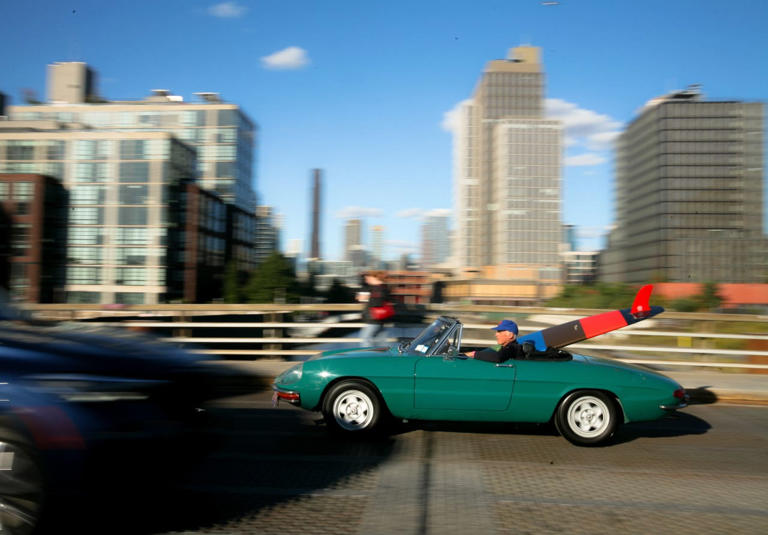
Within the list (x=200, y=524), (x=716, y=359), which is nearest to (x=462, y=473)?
(x=200, y=524)

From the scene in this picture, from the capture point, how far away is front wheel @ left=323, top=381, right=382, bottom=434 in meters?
5.96

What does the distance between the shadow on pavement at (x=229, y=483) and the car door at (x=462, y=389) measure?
1.90 ft

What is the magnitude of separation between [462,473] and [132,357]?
2.70m

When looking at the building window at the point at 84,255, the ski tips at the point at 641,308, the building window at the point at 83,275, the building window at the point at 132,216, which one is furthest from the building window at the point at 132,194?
the ski tips at the point at 641,308

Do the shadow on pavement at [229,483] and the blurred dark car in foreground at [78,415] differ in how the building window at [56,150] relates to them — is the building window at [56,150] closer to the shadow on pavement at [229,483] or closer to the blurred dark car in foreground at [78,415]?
the shadow on pavement at [229,483]

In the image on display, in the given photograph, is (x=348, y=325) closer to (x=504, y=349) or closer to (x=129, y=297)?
(x=504, y=349)

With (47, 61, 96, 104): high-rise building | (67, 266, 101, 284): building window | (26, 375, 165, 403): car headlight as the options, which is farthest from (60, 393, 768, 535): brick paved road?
(47, 61, 96, 104): high-rise building

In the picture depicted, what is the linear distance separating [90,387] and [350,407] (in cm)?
297

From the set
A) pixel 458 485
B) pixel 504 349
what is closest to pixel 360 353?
pixel 504 349

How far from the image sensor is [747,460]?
18.1 ft

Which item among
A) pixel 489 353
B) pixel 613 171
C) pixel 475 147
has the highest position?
pixel 475 147

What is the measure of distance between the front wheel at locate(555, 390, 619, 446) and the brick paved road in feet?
0.42

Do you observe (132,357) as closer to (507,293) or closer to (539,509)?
(539,509)

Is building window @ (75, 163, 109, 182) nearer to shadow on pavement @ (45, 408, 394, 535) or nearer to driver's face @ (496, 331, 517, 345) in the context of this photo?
shadow on pavement @ (45, 408, 394, 535)
